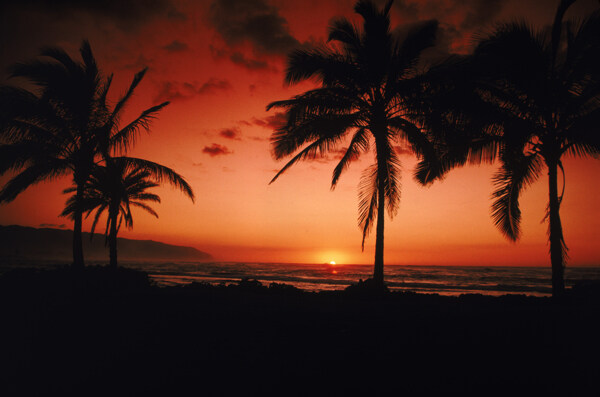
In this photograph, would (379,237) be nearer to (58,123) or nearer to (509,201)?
(509,201)

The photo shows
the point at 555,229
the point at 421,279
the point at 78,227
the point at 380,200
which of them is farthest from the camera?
the point at 421,279

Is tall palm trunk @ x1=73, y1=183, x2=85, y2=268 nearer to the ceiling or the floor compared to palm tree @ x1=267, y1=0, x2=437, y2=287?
nearer to the floor

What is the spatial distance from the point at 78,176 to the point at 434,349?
13204mm

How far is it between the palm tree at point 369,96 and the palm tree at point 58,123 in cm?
531

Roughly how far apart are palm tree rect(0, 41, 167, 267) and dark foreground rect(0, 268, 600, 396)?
249 inches

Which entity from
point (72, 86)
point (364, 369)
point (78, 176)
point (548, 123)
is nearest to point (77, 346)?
point (364, 369)

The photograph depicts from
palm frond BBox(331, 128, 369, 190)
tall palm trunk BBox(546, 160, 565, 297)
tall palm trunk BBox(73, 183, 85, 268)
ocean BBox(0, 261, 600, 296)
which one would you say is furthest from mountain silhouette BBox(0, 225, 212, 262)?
→ tall palm trunk BBox(546, 160, 565, 297)

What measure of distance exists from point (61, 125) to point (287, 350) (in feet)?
41.0

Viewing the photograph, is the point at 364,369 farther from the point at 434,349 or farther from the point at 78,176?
the point at 78,176

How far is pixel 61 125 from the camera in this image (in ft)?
39.8

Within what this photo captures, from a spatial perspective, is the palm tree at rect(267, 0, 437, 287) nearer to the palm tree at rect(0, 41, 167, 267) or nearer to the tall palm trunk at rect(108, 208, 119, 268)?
the palm tree at rect(0, 41, 167, 267)

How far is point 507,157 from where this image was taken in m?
10.4

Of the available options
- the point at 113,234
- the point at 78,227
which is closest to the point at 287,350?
Result: the point at 78,227

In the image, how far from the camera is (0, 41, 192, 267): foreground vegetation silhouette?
11.2 meters
